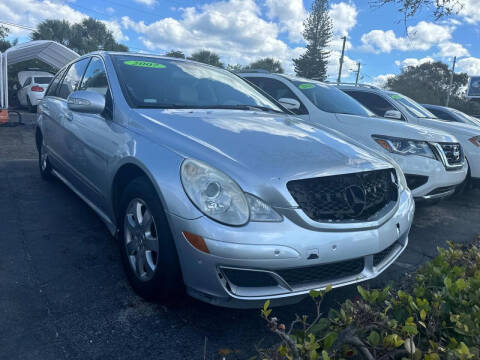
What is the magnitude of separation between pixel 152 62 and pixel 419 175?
2.98 metres

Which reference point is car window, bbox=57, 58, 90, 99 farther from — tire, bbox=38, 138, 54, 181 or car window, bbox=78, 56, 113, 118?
tire, bbox=38, 138, 54, 181

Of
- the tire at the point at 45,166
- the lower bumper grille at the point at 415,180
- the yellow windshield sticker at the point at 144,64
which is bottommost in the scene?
the tire at the point at 45,166

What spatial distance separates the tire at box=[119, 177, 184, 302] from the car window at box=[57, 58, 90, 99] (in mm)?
2188

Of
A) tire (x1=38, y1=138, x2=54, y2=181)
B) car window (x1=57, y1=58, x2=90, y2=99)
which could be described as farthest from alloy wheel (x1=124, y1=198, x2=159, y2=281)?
tire (x1=38, y1=138, x2=54, y2=181)

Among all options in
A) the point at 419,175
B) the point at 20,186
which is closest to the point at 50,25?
the point at 20,186

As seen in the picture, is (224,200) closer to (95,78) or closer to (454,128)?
(95,78)

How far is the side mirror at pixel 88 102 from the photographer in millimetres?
2977

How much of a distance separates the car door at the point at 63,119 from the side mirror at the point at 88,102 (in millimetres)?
763

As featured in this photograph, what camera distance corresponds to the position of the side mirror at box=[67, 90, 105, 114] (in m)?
2.98

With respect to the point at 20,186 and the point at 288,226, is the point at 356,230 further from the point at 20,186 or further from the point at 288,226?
the point at 20,186

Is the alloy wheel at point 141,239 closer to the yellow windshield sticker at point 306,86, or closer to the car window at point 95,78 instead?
the car window at point 95,78

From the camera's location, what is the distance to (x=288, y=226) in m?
2.01

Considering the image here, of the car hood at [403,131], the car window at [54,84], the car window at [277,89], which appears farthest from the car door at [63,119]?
the car hood at [403,131]

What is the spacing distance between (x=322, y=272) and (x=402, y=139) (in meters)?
2.81
